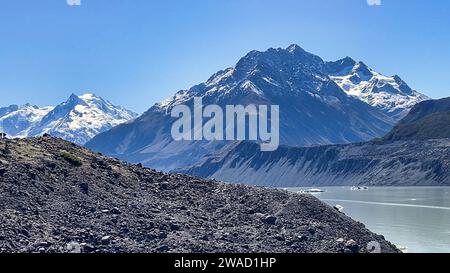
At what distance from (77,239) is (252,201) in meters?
20.1

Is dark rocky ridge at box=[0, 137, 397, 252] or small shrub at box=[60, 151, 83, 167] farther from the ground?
small shrub at box=[60, 151, 83, 167]

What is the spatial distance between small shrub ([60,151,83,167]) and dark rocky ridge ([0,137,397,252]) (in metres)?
0.10

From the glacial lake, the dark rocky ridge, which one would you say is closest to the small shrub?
the dark rocky ridge

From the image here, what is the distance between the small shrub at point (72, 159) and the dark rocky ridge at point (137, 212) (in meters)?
0.10

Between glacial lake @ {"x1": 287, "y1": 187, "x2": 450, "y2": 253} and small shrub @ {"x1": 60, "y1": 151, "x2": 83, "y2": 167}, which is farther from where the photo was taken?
glacial lake @ {"x1": 287, "y1": 187, "x2": 450, "y2": 253}

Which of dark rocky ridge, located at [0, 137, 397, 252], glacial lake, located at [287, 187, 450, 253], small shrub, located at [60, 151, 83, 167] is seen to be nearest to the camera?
dark rocky ridge, located at [0, 137, 397, 252]

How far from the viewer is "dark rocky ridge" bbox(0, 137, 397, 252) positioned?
5147 cm

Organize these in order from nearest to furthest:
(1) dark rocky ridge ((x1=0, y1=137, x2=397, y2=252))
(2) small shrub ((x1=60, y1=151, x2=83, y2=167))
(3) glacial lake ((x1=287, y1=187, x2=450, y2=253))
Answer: (1) dark rocky ridge ((x1=0, y1=137, x2=397, y2=252)) < (2) small shrub ((x1=60, y1=151, x2=83, y2=167)) < (3) glacial lake ((x1=287, y1=187, x2=450, y2=253))

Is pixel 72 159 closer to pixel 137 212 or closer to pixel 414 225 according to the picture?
pixel 137 212

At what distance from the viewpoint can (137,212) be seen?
57.8 metres

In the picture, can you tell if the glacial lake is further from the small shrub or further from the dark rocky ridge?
the small shrub

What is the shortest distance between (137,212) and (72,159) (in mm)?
11066

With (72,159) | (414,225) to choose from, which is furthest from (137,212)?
(414,225)

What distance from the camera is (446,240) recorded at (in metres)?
96.9
